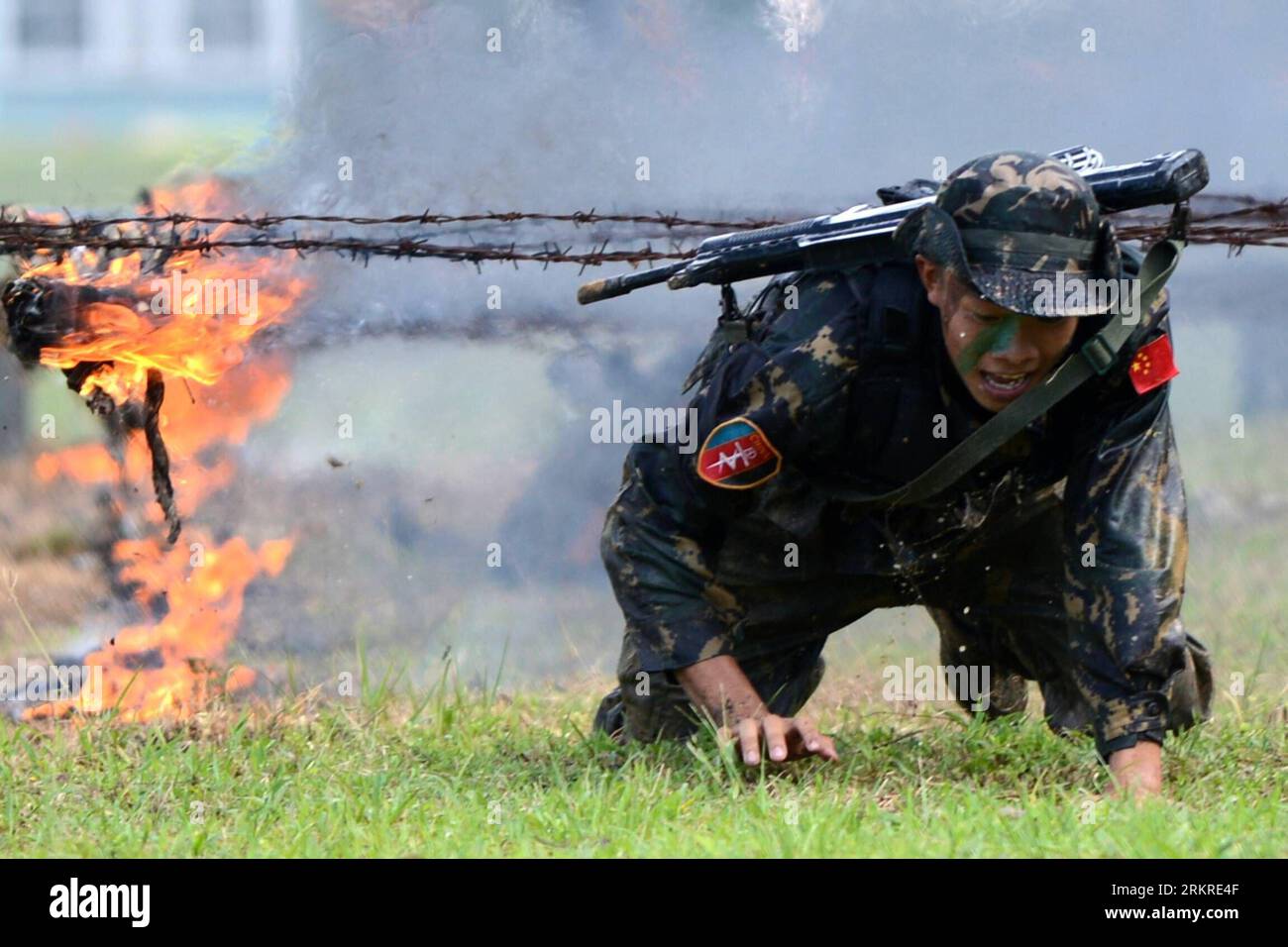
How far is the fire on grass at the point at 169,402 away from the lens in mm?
5902

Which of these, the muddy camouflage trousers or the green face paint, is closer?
the green face paint

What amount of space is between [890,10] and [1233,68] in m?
1.45

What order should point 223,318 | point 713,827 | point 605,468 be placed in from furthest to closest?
point 605,468, point 223,318, point 713,827

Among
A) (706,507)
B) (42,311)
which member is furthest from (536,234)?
(706,507)

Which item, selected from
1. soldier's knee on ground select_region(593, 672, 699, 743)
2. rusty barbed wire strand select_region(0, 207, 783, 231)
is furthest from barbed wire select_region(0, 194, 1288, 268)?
soldier's knee on ground select_region(593, 672, 699, 743)

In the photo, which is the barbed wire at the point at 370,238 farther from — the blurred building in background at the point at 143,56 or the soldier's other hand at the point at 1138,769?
the soldier's other hand at the point at 1138,769

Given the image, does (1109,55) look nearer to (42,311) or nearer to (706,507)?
(706,507)

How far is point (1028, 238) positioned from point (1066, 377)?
35 centimetres

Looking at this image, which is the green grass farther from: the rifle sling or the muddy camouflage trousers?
the rifle sling

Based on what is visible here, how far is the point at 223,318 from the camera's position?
20.3ft

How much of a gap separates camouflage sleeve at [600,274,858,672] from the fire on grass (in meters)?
1.85

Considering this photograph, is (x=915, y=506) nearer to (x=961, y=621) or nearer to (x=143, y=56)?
(x=961, y=621)

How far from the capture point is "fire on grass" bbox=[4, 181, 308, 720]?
5.90 m

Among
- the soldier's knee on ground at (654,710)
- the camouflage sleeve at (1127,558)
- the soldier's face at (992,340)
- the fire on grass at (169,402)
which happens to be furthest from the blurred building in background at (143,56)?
the camouflage sleeve at (1127,558)
